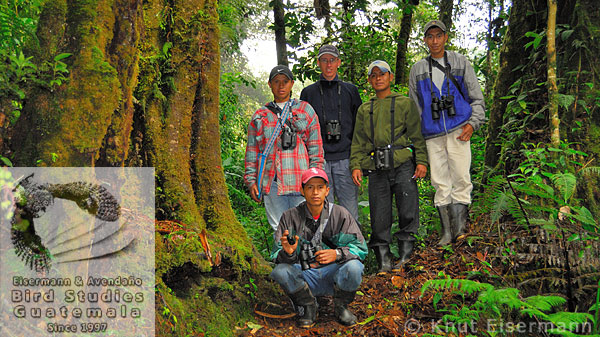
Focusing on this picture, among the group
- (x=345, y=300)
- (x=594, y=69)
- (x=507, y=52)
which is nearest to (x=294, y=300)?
(x=345, y=300)

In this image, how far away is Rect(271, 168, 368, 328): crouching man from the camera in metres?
4.11

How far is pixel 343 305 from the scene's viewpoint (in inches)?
166

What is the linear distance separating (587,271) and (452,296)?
1.20 m

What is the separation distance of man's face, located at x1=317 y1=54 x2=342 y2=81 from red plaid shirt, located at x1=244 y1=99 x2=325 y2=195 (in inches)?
28.0

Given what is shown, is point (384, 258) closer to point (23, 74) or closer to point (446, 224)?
point (446, 224)

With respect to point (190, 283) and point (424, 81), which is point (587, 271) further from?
point (190, 283)

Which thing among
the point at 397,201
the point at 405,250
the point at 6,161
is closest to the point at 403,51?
the point at 397,201

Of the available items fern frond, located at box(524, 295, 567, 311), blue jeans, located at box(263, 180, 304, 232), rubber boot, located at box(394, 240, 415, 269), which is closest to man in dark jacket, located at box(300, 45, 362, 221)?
blue jeans, located at box(263, 180, 304, 232)

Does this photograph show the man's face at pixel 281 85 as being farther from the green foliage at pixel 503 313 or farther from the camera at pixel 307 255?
the green foliage at pixel 503 313

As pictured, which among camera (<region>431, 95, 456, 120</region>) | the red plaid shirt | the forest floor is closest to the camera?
the forest floor

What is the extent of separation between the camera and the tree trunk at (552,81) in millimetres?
5058

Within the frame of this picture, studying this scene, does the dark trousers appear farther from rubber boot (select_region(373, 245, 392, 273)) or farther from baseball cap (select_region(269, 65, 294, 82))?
baseball cap (select_region(269, 65, 294, 82))

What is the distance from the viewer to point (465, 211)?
5488mm

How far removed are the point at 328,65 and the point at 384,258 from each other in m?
2.58
